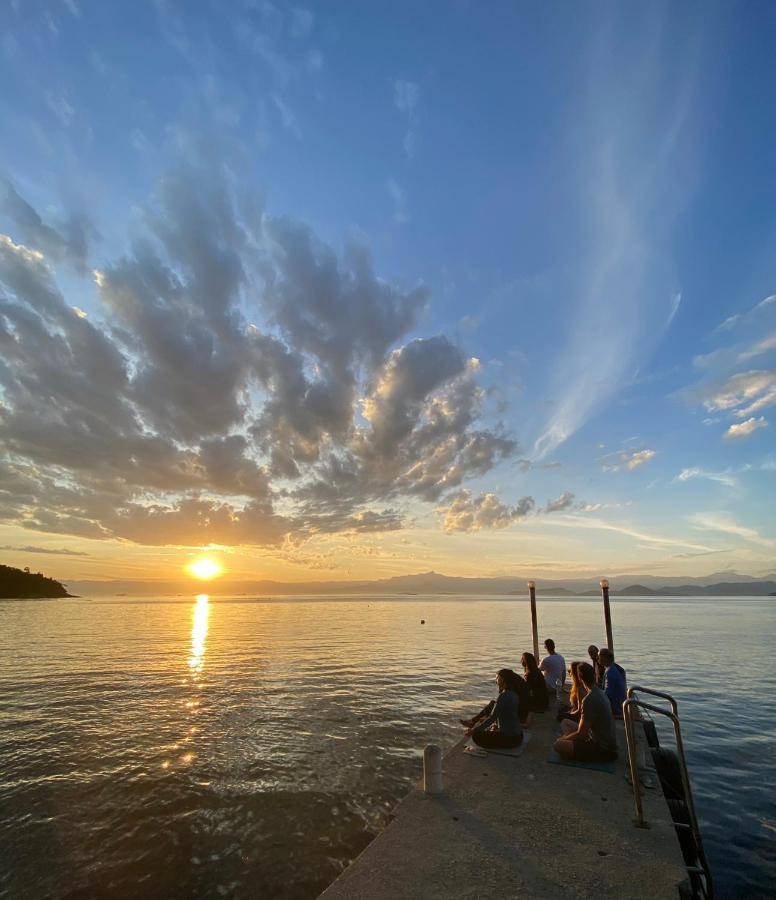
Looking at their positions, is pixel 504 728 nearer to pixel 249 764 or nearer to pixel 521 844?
pixel 521 844

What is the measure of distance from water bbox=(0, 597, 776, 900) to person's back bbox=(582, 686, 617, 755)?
2677 mm

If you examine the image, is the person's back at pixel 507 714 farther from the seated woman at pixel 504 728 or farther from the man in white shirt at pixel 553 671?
the man in white shirt at pixel 553 671

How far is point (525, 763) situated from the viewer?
1113 cm

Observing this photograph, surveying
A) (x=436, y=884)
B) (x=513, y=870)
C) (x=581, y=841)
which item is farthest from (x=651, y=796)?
(x=436, y=884)

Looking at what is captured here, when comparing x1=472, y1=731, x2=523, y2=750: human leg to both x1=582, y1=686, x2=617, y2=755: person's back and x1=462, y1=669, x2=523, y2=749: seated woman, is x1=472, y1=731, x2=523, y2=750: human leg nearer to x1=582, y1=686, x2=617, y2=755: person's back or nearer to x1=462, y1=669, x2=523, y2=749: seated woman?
x1=462, y1=669, x2=523, y2=749: seated woman

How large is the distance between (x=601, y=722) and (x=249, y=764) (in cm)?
996

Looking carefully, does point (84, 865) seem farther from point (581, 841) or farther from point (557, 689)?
point (557, 689)

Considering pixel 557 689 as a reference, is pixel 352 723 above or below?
below

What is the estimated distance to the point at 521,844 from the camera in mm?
7461

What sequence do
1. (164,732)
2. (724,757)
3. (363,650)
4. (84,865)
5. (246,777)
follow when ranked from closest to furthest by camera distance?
(84,865) → (246,777) → (724,757) → (164,732) → (363,650)

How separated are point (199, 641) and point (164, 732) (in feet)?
122

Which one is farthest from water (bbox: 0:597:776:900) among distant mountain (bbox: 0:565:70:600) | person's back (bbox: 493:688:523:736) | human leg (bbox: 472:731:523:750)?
distant mountain (bbox: 0:565:70:600)

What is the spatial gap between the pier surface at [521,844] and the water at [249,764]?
2110mm

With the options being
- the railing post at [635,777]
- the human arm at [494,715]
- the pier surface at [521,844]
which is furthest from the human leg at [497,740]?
the railing post at [635,777]
